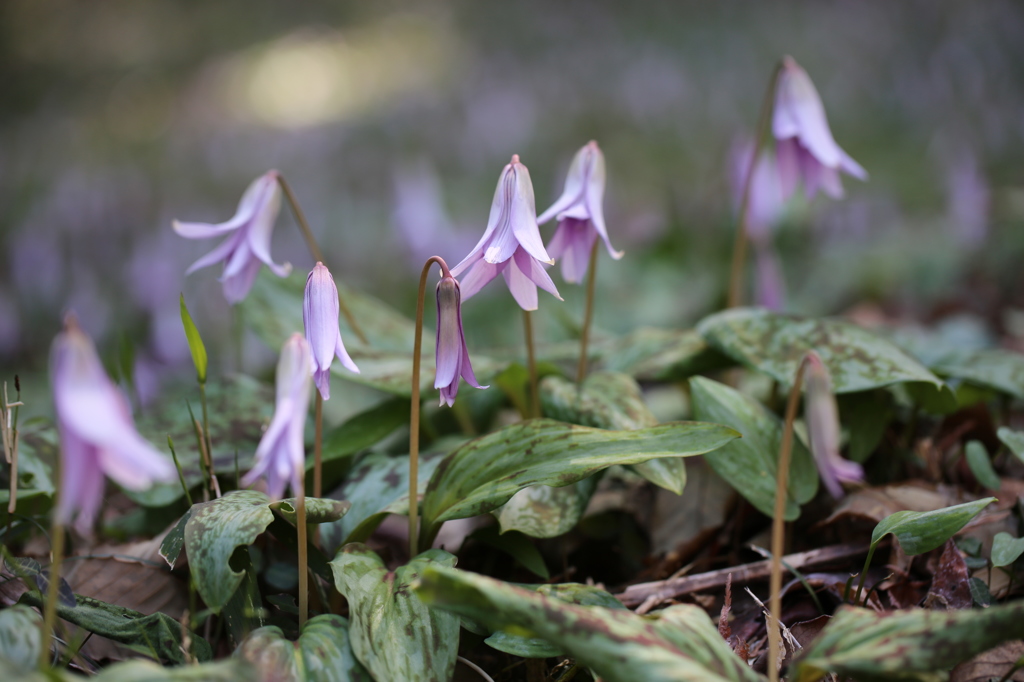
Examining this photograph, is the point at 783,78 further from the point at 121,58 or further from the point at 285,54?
the point at 121,58

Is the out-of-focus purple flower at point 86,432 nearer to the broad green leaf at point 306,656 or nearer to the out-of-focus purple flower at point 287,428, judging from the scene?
the out-of-focus purple flower at point 287,428

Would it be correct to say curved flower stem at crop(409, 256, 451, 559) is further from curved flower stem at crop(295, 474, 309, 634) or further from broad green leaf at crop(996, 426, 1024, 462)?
broad green leaf at crop(996, 426, 1024, 462)

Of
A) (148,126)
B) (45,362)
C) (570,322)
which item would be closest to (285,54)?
(148,126)

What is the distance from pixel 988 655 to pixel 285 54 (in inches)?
504

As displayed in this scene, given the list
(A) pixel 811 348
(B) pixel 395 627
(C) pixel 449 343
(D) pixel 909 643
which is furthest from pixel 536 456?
(A) pixel 811 348

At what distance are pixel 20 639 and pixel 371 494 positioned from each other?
1.91 ft

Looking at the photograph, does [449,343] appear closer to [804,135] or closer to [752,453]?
[752,453]

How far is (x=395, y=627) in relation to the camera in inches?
37.4

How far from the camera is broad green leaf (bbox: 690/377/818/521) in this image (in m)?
1.27

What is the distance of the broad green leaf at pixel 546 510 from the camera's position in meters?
1.16

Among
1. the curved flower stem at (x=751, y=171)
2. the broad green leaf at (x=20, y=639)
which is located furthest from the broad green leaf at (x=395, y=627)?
the curved flower stem at (x=751, y=171)

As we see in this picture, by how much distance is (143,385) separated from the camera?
2502 mm

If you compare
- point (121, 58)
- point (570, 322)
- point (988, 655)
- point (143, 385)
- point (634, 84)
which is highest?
point (121, 58)

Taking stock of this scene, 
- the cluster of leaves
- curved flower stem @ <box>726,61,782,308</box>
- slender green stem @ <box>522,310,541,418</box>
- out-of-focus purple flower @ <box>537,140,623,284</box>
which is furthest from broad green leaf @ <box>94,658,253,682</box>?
curved flower stem @ <box>726,61,782,308</box>
